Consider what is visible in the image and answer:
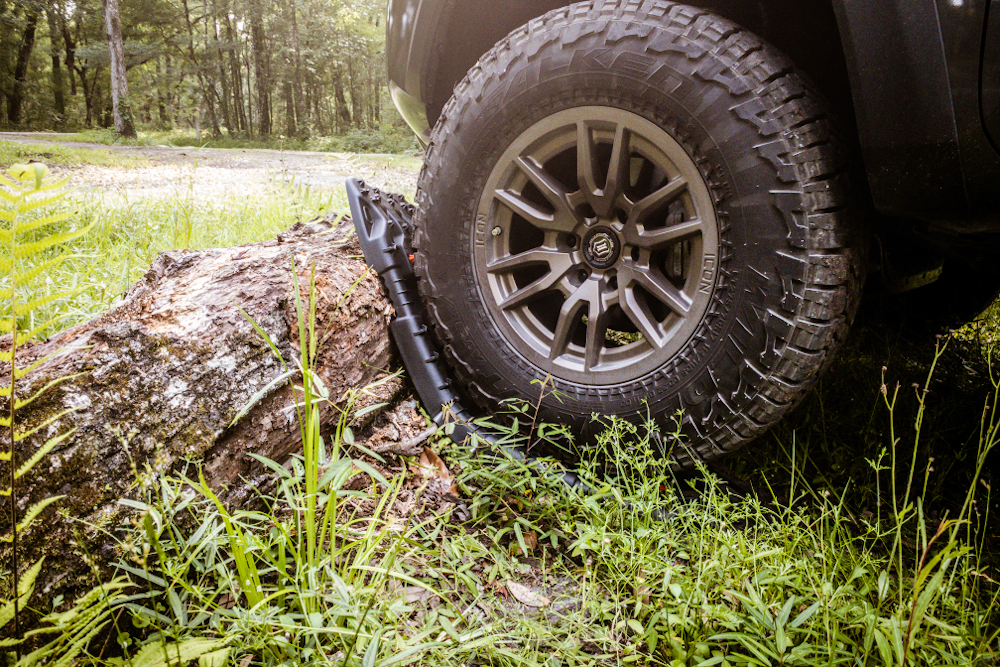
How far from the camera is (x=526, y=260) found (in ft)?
6.76

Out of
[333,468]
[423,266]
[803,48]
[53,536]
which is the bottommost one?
[53,536]

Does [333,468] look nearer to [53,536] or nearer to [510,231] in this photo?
[53,536]

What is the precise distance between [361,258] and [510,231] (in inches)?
24.1

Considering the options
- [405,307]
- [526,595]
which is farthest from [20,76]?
[526,595]

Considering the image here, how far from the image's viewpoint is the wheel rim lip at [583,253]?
69.2 inches

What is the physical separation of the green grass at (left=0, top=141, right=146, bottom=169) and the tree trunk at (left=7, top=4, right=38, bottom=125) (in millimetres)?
24489

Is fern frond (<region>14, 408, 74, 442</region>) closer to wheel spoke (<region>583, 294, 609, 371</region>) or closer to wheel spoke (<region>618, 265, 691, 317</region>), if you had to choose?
wheel spoke (<region>583, 294, 609, 371</region>)

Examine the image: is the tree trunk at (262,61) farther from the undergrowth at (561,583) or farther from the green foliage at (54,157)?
the undergrowth at (561,583)

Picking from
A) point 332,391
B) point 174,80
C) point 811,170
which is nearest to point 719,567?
point 811,170

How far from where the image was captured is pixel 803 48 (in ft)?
6.17

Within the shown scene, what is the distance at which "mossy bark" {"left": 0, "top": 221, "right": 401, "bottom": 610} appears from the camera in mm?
1238

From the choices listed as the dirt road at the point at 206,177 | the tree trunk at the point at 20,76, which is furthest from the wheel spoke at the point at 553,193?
the tree trunk at the point at 20,76

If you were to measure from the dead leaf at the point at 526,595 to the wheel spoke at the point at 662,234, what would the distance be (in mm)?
1093

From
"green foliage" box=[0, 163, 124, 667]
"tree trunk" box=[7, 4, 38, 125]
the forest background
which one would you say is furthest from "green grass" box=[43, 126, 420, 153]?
"green foliage" box=[0, 163, 124, 667]
